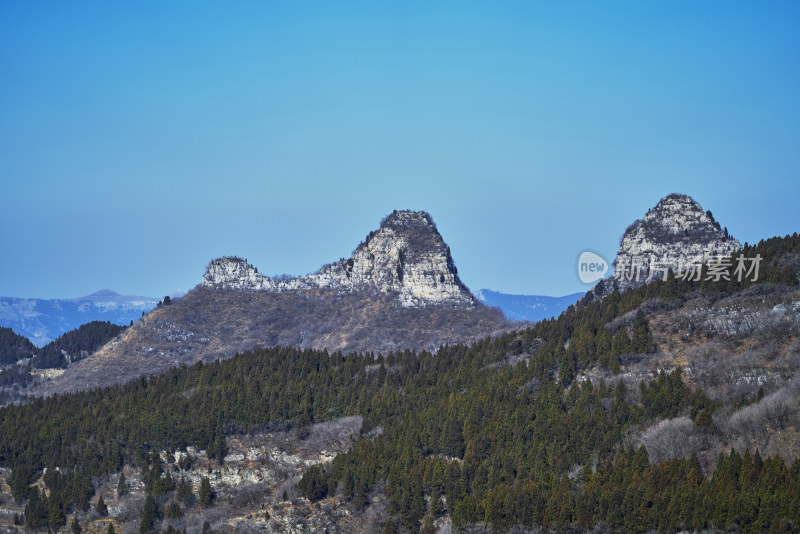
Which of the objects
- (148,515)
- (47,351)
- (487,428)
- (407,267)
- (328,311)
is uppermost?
A: (407,267)

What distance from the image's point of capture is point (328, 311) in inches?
6526

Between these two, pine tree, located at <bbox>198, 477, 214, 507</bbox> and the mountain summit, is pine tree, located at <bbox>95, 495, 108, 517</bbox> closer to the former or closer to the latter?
pine tree, located at <bbox>198, 477, 214, 507</bbox>

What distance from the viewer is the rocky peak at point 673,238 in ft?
435

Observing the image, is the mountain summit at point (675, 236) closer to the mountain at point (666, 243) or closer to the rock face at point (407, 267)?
the mountain at point (666, 243)

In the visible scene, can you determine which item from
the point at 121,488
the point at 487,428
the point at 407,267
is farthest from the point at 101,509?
the point at 407,267

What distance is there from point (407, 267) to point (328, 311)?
42.2 feet

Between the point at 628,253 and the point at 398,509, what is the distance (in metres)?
69.0

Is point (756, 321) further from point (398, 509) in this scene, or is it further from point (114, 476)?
point (114, 476)

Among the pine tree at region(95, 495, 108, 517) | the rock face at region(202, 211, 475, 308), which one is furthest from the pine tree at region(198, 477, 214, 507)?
the rock face at region(202, 211, 475, 308)

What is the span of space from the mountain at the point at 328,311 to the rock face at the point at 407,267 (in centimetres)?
14

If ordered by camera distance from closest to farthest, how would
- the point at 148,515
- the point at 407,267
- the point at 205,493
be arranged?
the point at 148,515
the point at 205,493
the point at 407,267

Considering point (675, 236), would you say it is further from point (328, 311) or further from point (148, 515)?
point (148, 515)

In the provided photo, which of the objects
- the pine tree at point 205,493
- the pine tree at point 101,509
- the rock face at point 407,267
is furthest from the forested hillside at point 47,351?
the pine tree at point 205,493

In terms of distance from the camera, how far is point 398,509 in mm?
75625
